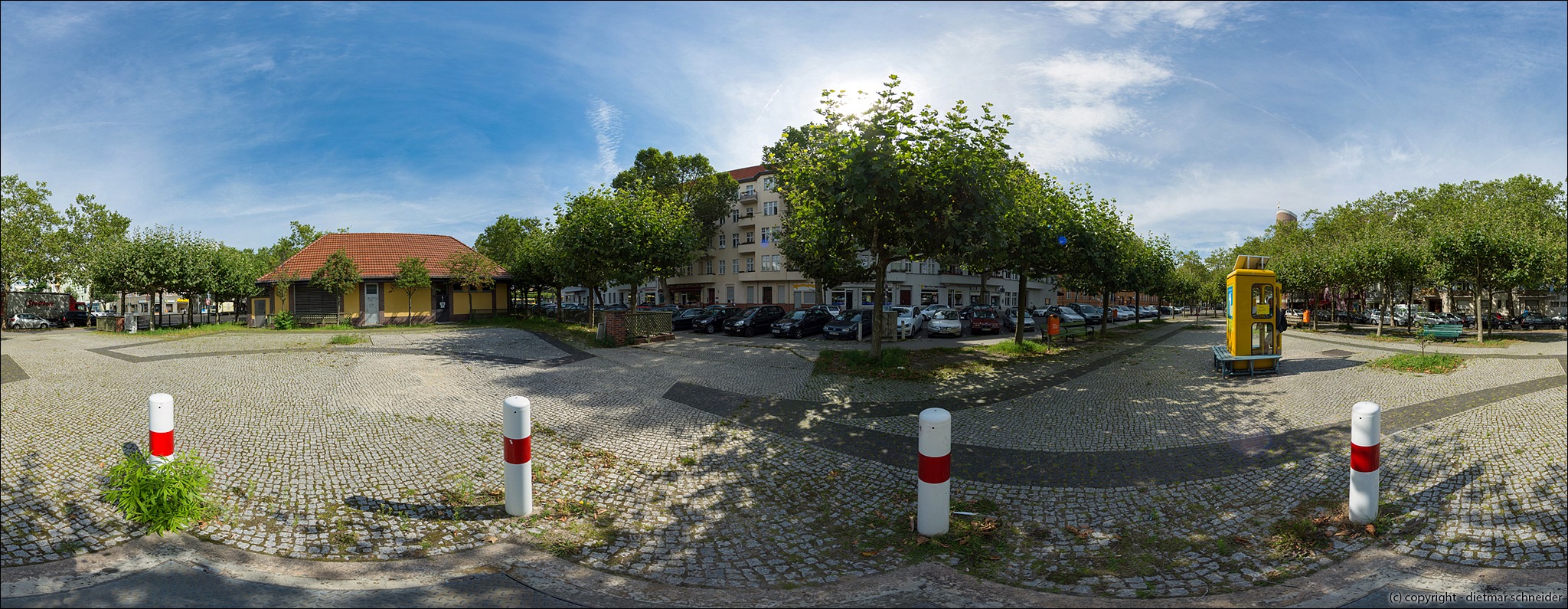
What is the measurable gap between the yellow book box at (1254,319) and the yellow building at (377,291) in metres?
35.6

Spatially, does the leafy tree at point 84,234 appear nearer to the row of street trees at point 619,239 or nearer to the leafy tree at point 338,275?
the leafy tree at point 338,275

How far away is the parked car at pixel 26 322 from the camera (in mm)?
31594

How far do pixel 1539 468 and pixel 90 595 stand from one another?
10.8m

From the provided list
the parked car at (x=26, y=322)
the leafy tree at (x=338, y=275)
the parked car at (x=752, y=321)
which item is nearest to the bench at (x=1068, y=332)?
the parked car at (x=752, y=321)

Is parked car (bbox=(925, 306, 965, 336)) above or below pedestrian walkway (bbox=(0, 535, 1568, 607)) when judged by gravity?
above

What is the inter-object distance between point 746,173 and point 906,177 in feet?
146

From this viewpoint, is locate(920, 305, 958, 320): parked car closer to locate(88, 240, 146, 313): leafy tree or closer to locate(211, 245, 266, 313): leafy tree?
locate(88, 240, 146, 313): leafy tree

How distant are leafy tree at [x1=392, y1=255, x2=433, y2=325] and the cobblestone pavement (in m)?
23.2

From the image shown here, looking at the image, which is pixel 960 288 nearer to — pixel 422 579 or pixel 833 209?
pixel 833 209

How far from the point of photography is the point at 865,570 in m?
3.89

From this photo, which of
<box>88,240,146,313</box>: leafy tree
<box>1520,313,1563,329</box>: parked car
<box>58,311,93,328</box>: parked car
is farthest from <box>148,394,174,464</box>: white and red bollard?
<box>1520,313,1563,329</box>: parked car

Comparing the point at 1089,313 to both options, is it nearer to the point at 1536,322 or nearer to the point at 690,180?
the point at 1536,322

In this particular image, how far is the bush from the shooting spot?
421 centimetres

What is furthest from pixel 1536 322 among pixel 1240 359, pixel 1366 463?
pixel 1366 463
